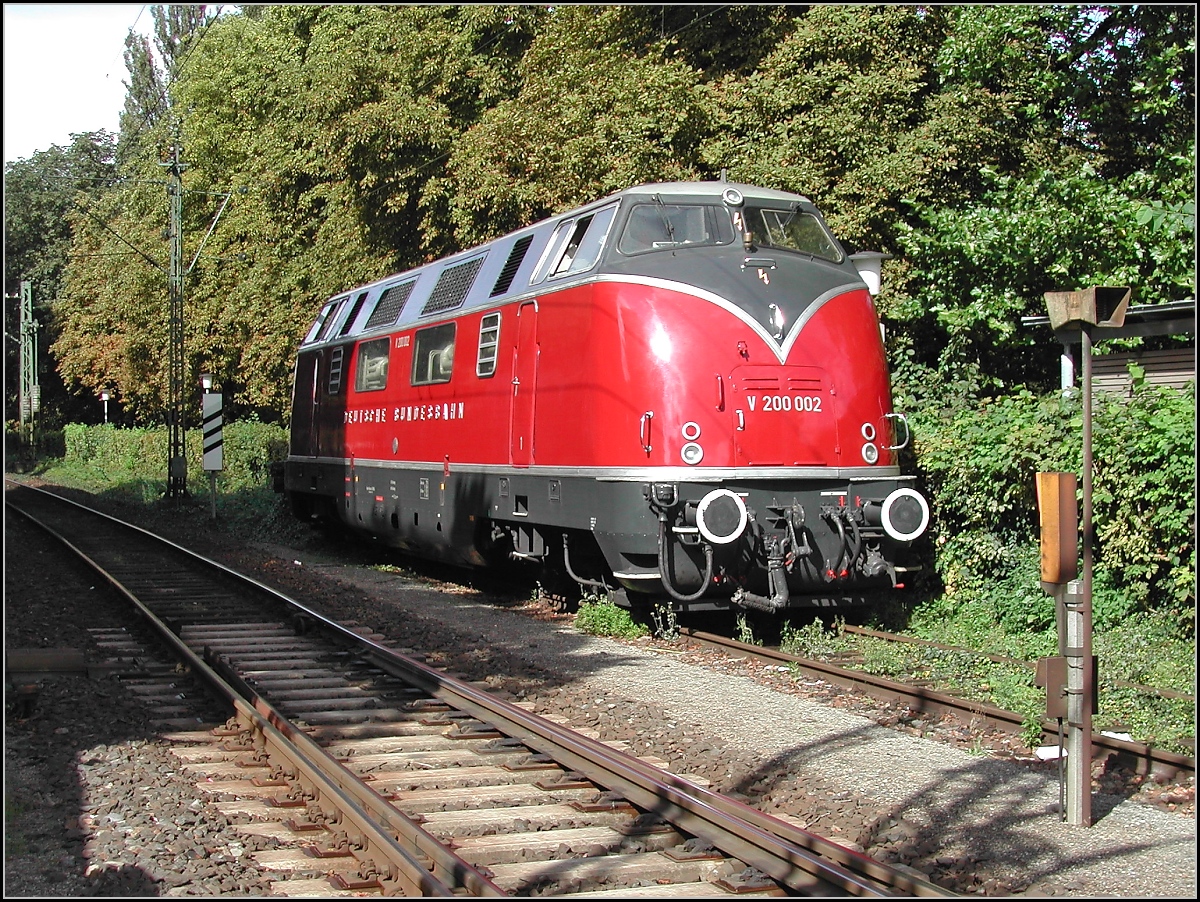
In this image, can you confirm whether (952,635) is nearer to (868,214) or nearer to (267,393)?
(868,214)

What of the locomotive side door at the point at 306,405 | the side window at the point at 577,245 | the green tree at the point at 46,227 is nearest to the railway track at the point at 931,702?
the side window at the point at 577,245

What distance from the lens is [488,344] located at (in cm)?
1252

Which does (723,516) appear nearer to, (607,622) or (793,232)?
(607,622)

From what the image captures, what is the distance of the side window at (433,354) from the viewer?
13.5 meters

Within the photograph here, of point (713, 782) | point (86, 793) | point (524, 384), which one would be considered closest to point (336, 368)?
point (524, 384)

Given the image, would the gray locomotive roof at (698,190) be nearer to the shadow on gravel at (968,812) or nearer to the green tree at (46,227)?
the shadow on gravel at (968,812)

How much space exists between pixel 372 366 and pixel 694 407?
727 centimetres

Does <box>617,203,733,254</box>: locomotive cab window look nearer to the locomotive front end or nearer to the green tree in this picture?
the locomotive front end

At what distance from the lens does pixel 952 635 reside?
10.5m

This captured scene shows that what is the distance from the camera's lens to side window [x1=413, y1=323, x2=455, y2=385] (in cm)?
1348

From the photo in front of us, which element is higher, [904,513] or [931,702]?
[904,513]

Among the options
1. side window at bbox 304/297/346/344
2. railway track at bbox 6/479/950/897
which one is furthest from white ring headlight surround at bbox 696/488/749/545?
side window at bbox 304/297/346/344

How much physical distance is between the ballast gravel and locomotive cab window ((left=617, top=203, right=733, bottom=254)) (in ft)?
11.6

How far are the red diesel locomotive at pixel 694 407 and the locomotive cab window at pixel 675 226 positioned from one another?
2 centimetres
